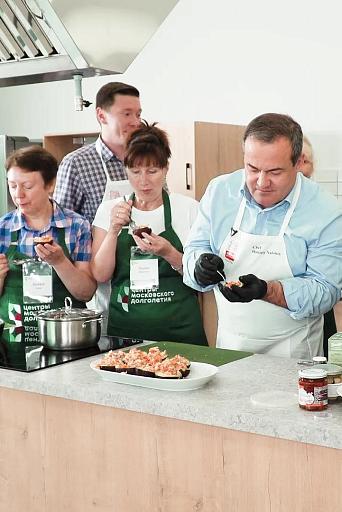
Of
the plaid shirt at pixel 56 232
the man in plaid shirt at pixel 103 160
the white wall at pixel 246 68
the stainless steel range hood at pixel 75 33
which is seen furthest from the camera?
the white wall at pixel 246 68

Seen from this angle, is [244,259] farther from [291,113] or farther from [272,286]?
[291,113]

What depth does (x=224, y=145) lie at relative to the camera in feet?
18.1

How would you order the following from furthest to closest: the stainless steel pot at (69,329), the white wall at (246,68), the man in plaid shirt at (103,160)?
1. the white wall at (246,68)
2. the man in plaid shirt at (103,160)
3. the stainless steel pot at (69,329)

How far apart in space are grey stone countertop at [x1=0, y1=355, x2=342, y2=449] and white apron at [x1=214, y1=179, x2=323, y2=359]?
12.5 inches

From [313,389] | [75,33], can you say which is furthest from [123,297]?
[75,33]

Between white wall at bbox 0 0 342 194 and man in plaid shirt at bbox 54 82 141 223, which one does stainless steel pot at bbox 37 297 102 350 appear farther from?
white wall at bbox 0 0 342 194

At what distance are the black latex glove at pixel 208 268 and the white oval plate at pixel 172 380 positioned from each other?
537 millimetres

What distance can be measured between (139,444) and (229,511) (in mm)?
326

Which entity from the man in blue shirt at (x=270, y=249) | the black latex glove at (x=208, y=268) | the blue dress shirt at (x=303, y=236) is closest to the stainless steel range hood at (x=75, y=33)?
the man in blue shirt at (x=270, y=249)

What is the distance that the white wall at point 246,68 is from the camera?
5.63 metres

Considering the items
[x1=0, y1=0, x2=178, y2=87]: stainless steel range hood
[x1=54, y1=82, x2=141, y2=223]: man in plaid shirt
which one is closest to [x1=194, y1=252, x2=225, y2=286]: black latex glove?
[x1=0, y1=0, x2=178, y2=87]: stainless steel range hood

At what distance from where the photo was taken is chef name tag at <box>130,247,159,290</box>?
10.9 ft

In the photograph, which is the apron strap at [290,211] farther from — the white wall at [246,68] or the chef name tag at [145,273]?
the white wall at [246,68]

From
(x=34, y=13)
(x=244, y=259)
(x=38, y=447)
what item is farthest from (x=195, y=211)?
(x=34, y=13)
